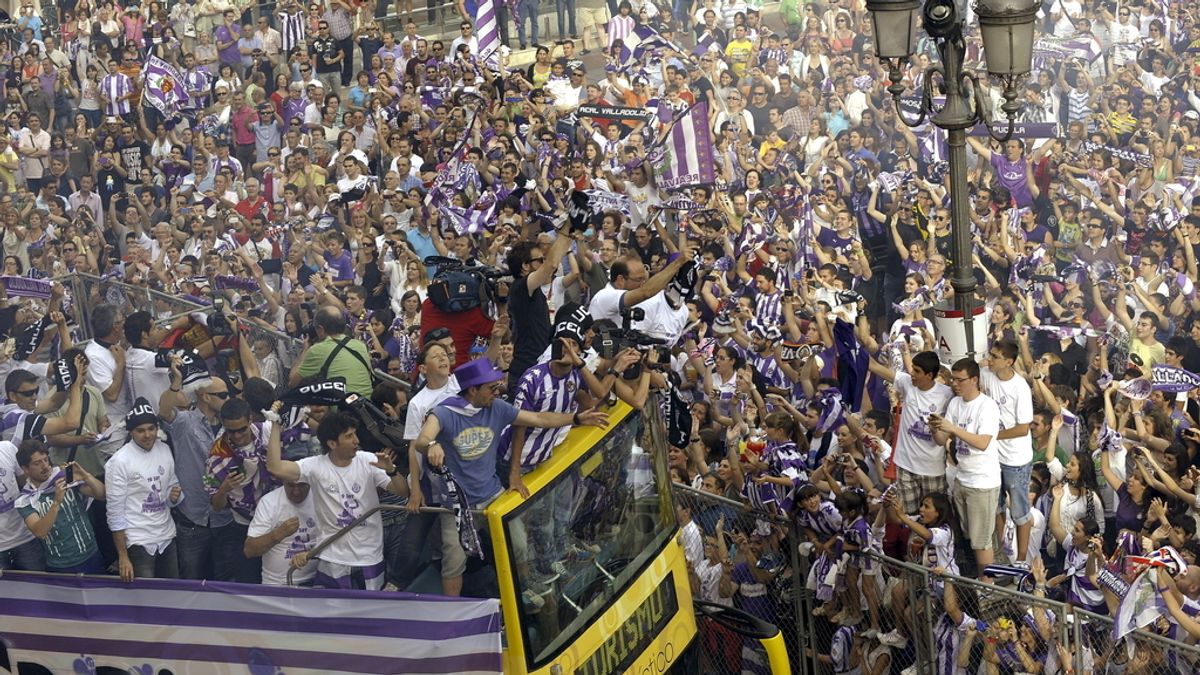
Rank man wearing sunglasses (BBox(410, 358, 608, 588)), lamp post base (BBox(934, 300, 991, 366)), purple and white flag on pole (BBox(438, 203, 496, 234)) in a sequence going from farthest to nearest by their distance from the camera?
purple and white flag on pole (BBox(438, 203, 496, 234)), lamp post base (BBox(934, 300, 991, 366)), man wearing sunglasses (BBox(410, 358, 608, 588))

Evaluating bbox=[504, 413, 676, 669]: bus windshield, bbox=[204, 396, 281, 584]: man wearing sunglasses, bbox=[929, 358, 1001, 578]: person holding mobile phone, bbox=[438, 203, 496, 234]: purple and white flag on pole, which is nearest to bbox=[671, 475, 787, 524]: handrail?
bbox=[929, 358, 1001, 578]: person holding mobile phone

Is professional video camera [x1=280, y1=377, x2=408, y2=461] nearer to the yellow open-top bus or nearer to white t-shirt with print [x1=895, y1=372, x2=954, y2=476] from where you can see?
the yellow open-top bus

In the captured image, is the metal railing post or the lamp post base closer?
the lamp post base

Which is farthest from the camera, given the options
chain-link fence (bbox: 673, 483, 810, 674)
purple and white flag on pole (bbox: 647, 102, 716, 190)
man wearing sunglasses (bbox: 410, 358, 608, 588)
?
purple and white flag on pole (bbox: 647, 102, 716, 190)

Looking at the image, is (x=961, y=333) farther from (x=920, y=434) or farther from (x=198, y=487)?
(x=198, y=487)

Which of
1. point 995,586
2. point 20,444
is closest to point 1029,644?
point 995,586

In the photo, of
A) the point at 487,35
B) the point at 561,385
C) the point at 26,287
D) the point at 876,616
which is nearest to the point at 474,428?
the point at 561,385

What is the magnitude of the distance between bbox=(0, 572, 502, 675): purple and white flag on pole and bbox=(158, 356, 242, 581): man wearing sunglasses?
81 centimetres

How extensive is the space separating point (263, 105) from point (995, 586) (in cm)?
1496

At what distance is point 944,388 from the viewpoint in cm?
1091

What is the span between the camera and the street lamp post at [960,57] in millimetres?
9859

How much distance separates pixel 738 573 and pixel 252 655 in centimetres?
351

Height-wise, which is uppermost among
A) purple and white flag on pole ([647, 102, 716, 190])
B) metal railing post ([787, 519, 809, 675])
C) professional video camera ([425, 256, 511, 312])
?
purple and white flag on pole ([647, 102, 716, 190])

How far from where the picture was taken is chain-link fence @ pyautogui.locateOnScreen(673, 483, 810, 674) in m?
11.1
